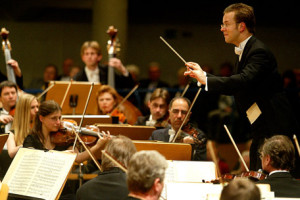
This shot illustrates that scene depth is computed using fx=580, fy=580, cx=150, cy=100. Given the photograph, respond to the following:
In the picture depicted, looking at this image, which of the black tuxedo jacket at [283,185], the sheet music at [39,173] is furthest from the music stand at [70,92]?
the black tuxedo jacket at [283,185]

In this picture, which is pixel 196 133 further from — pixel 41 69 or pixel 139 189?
pixel 41 69

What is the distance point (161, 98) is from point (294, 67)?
453 centimetres

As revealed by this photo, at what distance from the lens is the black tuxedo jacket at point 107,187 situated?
3156 millimetres

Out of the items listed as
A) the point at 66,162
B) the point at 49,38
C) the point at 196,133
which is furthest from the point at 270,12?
the point at 66,162

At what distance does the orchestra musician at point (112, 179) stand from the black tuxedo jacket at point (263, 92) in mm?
867

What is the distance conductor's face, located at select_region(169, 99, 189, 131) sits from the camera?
4773 mm

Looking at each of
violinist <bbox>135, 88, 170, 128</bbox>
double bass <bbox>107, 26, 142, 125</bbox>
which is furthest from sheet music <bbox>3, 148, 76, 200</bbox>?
double bass <bbox>107, 26, 142, 125</bbox>

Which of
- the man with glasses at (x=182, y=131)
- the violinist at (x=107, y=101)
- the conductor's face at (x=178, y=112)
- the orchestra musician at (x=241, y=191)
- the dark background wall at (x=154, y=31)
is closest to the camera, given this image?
the orchestra musician at (x=241, y=191)

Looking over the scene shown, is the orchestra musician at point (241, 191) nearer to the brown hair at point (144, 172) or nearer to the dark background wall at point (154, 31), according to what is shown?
the brown hair at point (144, 172)

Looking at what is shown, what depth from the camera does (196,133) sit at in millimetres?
4656

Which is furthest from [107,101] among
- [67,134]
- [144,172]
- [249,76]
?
[144,172]

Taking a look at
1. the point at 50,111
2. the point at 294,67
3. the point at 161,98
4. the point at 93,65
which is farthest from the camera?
the point at 294,67

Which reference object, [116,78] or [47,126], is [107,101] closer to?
[116,78]

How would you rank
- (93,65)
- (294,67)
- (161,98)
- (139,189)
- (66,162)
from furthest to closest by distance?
(294,67) → (93,65) → (161,98) → (66,162) → (139,189)
